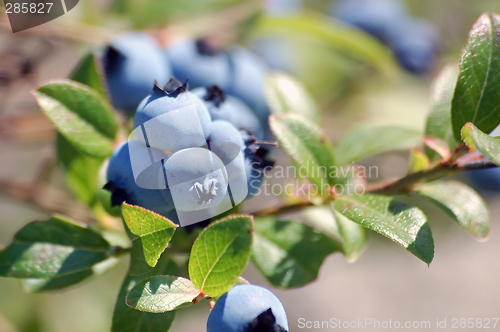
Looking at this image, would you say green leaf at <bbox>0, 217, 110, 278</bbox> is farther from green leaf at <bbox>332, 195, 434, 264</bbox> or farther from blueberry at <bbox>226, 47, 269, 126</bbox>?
blueberry at <bbox>226, 47, 269, 126</bbox>

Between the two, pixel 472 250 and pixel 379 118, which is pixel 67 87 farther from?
pixel 472 250

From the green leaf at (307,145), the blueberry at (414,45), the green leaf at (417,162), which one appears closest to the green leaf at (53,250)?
the green leaf at (307,145)

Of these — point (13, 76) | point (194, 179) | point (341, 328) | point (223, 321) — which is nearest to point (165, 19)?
point (13, 76)

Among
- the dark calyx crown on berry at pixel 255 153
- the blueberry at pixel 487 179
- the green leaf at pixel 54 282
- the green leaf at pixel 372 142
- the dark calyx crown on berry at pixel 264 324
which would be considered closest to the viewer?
the dark calyx crown on berry at pixel 264 324

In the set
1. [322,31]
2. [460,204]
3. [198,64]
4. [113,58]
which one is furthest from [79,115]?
[322,31]

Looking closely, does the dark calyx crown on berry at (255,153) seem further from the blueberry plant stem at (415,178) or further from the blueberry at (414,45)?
the blueberry at (414,45)

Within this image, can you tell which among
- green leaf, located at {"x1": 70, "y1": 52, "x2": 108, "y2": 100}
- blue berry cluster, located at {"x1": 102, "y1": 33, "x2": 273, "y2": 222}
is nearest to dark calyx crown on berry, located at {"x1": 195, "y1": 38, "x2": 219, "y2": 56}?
green leaf, located at {"x1": 70, "y1": 52, "x2": 108, "y2": 100}

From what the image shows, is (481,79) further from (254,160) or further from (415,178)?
(254,160)
